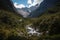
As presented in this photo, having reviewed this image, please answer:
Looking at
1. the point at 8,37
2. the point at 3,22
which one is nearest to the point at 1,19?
the point at 3,22

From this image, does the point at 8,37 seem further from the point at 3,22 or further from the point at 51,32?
the point at 3,22

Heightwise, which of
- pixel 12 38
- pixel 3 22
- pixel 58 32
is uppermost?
pixel 3 22

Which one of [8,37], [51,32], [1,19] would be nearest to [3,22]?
[1,19]

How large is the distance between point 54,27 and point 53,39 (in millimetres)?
24104

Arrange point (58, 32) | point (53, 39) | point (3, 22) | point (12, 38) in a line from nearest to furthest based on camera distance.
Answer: point (12, 38), point (53, 39), point (58, 32), point (3, 22)

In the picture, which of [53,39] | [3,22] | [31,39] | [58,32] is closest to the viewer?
[53,39]

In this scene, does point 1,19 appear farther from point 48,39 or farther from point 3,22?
point 48,39

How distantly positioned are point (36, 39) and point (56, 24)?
70.6 feet

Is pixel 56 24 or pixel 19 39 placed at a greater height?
pixel 56 24

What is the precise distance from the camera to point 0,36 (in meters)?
108

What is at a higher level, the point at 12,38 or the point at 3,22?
the point at 3,22

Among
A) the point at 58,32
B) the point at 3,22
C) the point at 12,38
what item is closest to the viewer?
the point at 12,38

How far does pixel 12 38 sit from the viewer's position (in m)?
102

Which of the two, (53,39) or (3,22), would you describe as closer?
(53,39)
